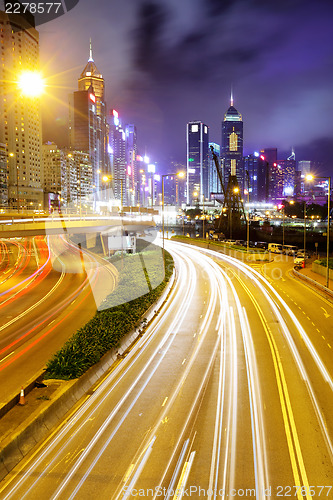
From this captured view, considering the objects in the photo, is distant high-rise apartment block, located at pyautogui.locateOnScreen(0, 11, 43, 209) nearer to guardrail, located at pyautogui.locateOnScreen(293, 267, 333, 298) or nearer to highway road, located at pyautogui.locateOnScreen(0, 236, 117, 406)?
highway road, located at pyautogui.locateOnScreen(0, 236, 117, 406)

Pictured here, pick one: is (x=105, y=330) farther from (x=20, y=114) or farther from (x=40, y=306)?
(x=20, y=114)

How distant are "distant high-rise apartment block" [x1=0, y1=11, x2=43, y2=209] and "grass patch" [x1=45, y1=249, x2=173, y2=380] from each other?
136136 millimetres

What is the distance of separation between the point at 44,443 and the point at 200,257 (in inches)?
1898

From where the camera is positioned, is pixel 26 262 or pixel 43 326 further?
pixel 26 262

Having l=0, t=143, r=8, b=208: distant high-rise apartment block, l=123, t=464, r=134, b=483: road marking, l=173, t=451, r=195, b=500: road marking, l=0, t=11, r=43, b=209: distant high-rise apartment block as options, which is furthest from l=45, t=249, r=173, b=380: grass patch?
l=0, t=11, r=43, b=209: distant high-rise apartment block

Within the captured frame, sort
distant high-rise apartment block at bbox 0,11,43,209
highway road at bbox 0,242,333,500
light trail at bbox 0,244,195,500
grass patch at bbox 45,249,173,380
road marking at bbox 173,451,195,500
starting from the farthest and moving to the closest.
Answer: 1. distant high-rise apartment block at bbox 0,11,43,209
2. grass patch at bbox 45,249,173,380
3. light trail at bbox 0,244,195,500
4. highway road at bbox 0,242,333,500
5. road marking at bbox 173,451,195,500

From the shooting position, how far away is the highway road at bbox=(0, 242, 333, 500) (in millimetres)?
8203

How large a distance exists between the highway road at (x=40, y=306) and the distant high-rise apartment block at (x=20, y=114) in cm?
11403

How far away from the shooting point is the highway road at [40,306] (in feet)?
53.2

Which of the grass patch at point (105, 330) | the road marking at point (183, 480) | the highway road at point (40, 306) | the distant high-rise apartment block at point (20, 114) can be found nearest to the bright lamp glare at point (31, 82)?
the grass patch at point (105, 330)

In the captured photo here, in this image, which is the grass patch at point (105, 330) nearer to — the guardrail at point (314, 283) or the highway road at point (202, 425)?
the highway road at point (202, 425)

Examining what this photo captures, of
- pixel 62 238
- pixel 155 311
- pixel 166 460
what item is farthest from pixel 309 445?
pixel 62 238

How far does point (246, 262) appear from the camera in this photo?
50781 millimetres

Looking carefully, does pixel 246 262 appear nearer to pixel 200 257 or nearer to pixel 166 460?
pixel 200 257
